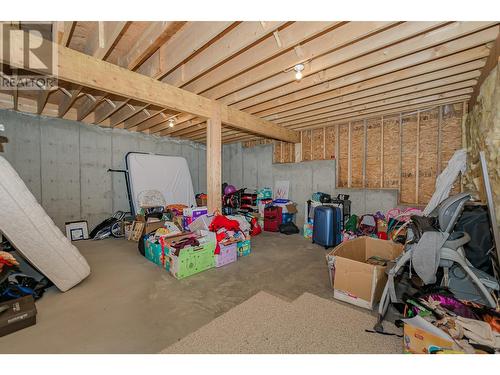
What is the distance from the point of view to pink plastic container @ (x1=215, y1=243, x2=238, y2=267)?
11.7ft

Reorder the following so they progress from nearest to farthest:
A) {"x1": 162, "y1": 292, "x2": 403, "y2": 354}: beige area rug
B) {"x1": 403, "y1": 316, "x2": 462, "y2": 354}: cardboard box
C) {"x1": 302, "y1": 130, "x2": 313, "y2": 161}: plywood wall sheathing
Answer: {"x1": 403, "y1": 316, "x2": 462, "y2": 354}: cardboard box, {"x1": 162, "y1": 292, "x2": 403, "y2": 354}: beige area rug, {"x1": 302, "y1": 130, "x2": 313, "y2": 161}: plywood wall sheathing

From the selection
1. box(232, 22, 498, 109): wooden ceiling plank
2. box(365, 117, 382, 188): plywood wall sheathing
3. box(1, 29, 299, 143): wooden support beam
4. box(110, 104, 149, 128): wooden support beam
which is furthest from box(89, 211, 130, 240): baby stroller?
box(365, 117, 382, 188): plywood wall sheathing

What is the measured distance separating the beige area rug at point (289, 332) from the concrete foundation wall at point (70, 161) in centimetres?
540

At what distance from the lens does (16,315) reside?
1995 mm

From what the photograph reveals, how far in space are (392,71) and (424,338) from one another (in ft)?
9.86

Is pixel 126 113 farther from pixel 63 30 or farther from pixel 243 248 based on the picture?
pixel 243 248

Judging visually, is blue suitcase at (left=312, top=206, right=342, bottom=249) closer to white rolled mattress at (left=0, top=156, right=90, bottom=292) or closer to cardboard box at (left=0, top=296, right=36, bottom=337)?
white rolled mattress at (left=0, top=156, right=90, bottom=292)

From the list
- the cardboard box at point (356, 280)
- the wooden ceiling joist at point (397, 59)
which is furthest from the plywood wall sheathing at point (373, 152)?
the cardboard box at point (356, 280)

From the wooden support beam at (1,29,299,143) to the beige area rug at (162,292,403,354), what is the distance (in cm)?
303

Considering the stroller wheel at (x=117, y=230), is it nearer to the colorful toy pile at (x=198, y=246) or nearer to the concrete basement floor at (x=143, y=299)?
the concrete basement floor at (x=143, y=299)

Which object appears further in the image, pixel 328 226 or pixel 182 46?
pixel 328 226

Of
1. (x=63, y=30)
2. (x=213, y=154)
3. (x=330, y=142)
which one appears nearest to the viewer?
(x=63, y=30)

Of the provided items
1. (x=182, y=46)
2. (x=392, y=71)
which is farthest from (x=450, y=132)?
(x=182, y=46)

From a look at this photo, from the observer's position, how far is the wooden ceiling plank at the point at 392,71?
256cm
